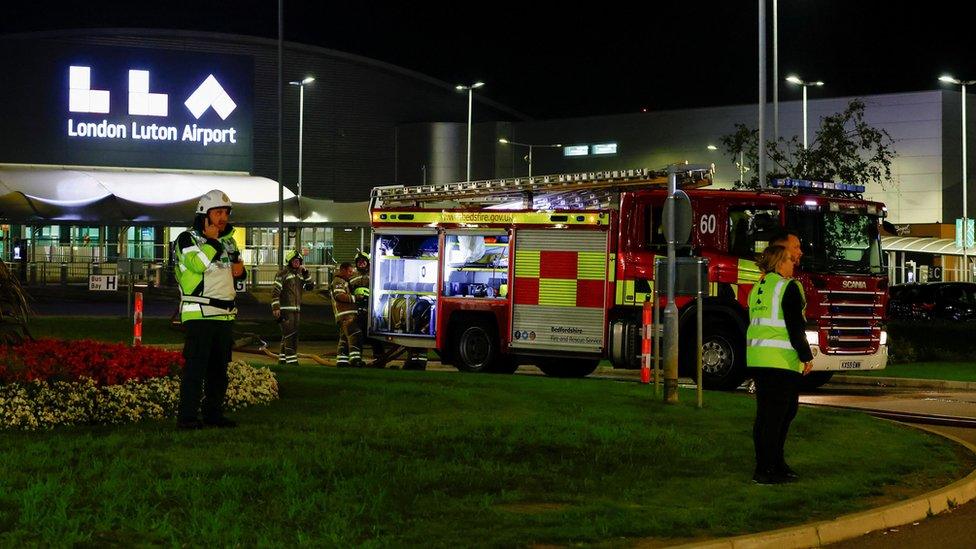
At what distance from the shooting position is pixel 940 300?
4256 cm

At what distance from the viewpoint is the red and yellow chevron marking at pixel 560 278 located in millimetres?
20312

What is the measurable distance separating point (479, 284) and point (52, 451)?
11.8m

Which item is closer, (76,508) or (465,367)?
(76,508)

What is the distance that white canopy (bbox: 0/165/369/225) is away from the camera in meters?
53.9

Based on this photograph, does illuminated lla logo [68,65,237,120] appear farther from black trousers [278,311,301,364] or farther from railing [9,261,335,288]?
black trousers [278,311,301,364]

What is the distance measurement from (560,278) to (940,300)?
25.1 metres

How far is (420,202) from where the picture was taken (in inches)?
906

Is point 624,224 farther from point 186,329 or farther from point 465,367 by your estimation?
point 186,329

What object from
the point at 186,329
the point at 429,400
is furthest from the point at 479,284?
the point at 186,329

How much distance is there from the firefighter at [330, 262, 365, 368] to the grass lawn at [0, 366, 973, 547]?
8028mm

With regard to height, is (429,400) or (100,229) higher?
(100,229)

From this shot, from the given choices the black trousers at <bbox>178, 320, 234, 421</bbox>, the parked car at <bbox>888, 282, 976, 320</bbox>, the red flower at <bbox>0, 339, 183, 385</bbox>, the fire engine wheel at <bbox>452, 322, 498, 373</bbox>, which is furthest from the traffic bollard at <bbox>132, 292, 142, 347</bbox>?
the parked car at <bbox>888, 282, 976, 320</bbox>

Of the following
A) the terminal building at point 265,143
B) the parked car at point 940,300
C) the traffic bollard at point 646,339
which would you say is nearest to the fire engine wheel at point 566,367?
the traffic bollard at point 646,339

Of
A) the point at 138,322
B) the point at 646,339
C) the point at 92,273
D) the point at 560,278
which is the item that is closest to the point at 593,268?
the point at 560,278
